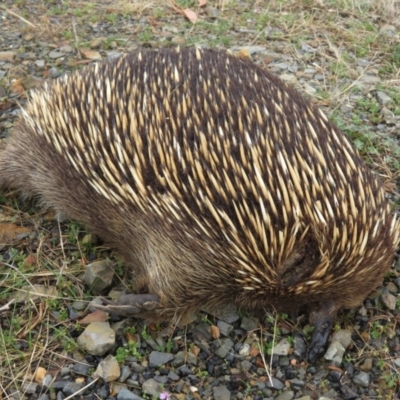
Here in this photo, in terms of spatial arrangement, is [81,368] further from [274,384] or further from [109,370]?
[274,384]

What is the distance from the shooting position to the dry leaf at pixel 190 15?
5.05 meters

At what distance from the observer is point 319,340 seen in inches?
104

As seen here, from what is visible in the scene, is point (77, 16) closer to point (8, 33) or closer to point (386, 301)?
point (8, 33)

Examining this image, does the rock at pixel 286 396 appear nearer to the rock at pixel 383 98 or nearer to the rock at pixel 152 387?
the rock at pixel 152 387

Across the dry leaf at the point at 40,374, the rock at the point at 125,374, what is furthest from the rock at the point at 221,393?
the dry leaf at the point at 40,374

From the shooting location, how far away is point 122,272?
293 centimetres

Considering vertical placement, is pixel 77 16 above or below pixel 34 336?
above

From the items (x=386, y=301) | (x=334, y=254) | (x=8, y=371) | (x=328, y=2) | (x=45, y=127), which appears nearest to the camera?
(x=334, y=254)

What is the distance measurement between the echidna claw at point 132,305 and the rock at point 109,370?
0.21 meters

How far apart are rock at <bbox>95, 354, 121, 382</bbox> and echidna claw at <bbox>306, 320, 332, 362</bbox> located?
818 mm

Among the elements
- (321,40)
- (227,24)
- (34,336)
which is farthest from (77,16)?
(34,336)

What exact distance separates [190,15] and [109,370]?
345cm

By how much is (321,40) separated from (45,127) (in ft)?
8.86

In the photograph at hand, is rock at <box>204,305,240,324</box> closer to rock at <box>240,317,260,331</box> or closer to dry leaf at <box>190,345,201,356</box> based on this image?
rock at <box>240,317,260,331</box>
